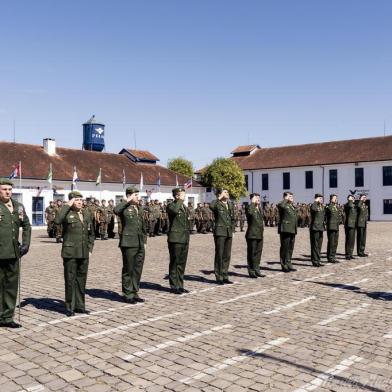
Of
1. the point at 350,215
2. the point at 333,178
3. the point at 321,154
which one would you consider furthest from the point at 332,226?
the point at 321,154

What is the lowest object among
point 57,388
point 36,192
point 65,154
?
point 57,388

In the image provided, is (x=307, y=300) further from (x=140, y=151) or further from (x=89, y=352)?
(x=140, y=151)

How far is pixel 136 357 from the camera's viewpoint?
5.35m

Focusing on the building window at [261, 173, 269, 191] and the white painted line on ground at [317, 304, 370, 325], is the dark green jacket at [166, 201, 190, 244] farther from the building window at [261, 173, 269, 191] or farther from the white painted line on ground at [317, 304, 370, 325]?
the building window at [261, 173, 269, 191]

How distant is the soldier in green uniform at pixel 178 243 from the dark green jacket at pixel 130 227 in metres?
0.82

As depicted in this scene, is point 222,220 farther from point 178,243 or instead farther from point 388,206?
point 388,206

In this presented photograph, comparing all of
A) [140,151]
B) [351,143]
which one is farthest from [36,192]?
[351,143]

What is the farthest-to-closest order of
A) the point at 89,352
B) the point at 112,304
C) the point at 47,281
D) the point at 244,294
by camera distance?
the point at 47,281, the point at 244,294, the point at 112,304, the point at 89,352

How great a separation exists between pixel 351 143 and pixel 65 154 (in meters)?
31.3

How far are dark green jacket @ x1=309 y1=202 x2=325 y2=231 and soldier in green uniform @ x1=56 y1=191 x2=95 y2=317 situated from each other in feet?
24.2

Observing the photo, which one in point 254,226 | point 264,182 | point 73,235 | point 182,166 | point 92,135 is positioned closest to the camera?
point 73,235

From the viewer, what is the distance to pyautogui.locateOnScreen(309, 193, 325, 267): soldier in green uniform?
42.5ft

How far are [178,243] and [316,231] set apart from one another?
5501 mm

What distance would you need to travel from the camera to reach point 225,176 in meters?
51.2
